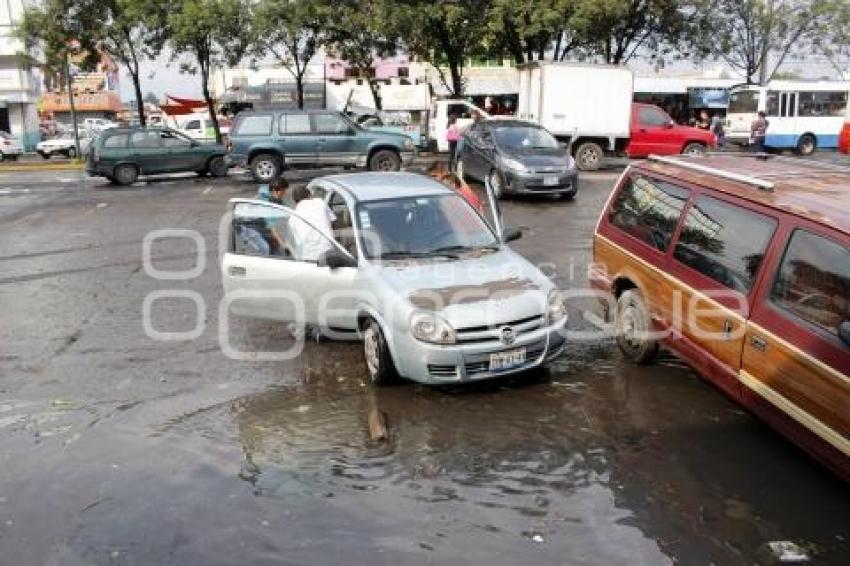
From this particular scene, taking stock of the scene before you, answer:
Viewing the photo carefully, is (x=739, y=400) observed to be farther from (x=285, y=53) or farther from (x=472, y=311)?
(x=285, y=53)

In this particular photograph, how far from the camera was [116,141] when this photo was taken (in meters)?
21.4

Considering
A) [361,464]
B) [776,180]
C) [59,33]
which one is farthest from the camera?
[59,33]

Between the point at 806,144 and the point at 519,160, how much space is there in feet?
60.9

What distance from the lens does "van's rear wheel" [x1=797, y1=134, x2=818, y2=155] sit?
98.8 feet

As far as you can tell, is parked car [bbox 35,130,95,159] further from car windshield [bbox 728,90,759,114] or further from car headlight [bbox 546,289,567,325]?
car headlight [bbox 546,289,567,325]

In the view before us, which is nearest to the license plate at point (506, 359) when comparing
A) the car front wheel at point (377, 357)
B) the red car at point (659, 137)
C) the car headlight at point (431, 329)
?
A: the car headlight at point (431, 329)

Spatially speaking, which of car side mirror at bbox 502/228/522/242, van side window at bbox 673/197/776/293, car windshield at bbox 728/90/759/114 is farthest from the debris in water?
car windshield at bbox 728/90/759/114

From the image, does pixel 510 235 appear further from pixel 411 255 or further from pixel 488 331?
pixel 488 331

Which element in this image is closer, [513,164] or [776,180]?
[776,180]

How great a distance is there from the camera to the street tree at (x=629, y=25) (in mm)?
24734

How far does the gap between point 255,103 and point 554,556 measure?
5054 cm

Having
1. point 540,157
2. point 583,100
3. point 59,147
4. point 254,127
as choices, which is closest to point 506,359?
point 540,157

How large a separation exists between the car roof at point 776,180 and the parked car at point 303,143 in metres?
13.9

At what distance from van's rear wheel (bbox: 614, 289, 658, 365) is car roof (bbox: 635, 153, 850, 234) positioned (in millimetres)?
1121
